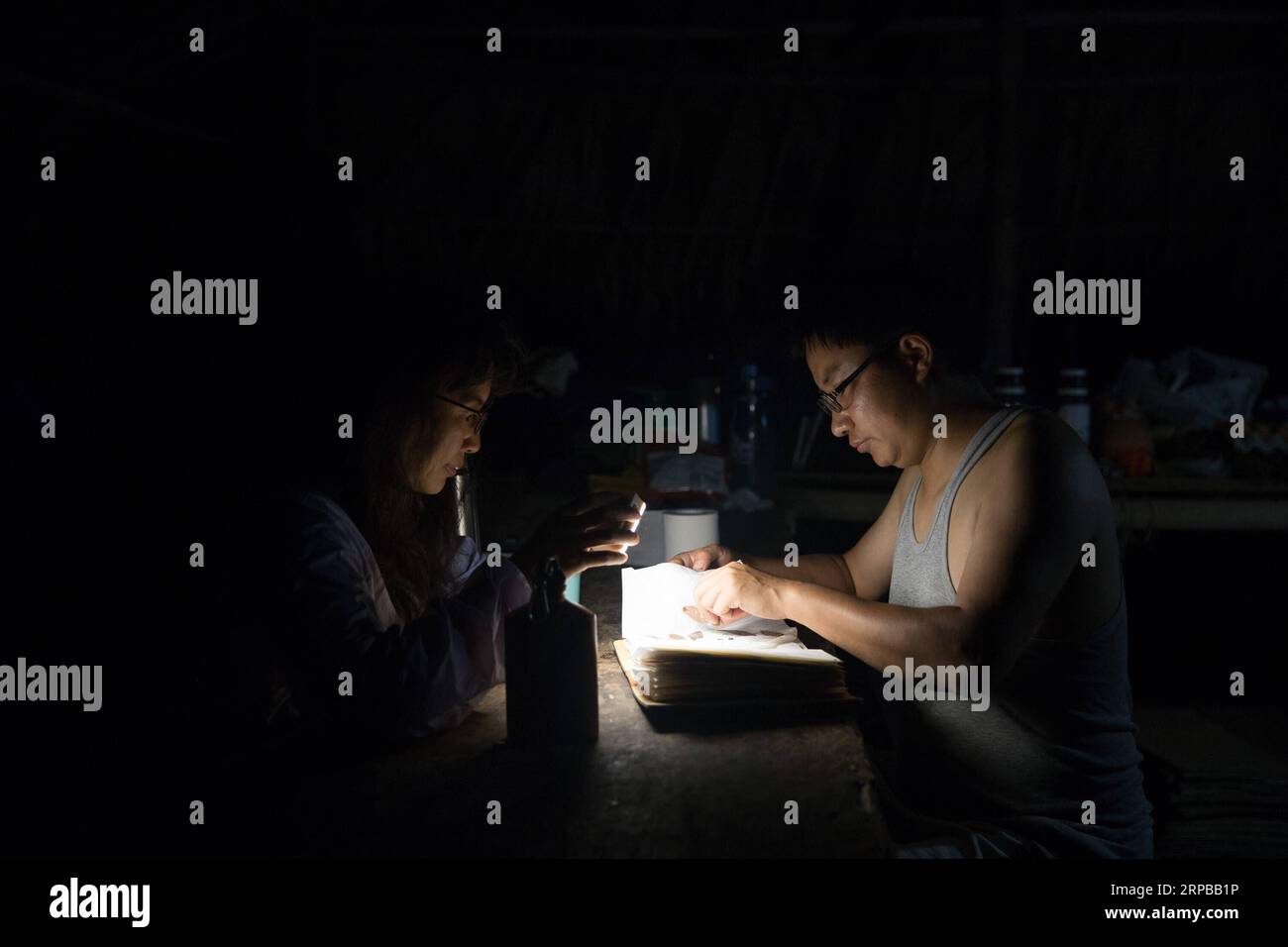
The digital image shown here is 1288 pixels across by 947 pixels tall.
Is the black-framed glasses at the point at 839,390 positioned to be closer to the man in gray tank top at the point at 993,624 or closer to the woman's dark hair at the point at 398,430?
the man in gray tank top at the point at 993,624

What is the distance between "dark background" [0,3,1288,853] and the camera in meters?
1.99

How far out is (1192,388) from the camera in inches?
185

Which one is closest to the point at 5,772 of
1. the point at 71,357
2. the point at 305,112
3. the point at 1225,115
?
the point at 71,357

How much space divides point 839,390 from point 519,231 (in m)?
3.57

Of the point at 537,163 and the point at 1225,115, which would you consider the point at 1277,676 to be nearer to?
the point at 1225,115

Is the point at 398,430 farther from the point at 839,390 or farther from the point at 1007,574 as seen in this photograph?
the point at 1007,574

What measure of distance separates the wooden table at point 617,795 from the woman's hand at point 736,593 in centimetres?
35

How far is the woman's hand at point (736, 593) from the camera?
1.98m

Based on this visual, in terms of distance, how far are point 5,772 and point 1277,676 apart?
4858 mm

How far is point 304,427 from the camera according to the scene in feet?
6.13

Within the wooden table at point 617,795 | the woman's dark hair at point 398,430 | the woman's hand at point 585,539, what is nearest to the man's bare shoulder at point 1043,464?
the wooden table at point 617,795

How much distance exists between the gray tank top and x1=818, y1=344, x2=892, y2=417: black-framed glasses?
28cm

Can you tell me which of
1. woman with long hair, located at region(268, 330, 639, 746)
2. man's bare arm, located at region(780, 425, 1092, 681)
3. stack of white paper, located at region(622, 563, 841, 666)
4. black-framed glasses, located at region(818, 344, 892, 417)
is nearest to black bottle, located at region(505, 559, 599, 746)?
woman with long hair, located at region(268, 330, 639, 746)
